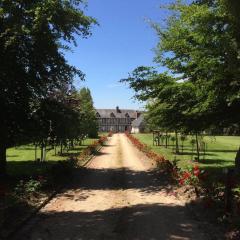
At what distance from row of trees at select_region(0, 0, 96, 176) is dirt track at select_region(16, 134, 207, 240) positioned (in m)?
3.28

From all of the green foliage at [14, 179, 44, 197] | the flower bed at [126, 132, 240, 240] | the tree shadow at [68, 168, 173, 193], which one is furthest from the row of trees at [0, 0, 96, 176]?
the flower bed at [126, 132, 240, 240]

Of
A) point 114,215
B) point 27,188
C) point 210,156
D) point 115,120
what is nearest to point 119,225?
point 114,215

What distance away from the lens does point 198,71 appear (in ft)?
58.0

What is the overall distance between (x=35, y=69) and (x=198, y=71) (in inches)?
275

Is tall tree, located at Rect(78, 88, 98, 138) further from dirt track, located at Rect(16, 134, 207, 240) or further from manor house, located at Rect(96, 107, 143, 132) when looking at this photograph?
manor house, located at Rect(96, 107, 143, 132)

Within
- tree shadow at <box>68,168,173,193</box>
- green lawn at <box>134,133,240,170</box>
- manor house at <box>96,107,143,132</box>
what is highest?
manor house at <box>96,107,143,132</box>

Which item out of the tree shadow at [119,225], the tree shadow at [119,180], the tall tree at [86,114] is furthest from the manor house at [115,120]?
the tree shadow at [119,225]

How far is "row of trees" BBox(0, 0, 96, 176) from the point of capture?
1836cm

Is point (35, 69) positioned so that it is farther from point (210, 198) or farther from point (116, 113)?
point (116, 113)

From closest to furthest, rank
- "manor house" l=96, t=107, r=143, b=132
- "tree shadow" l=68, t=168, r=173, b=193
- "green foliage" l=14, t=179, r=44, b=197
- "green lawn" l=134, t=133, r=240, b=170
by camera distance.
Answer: "green foliage" l=14, t=179, r=44, b=197 → "tree shadow" l=68, t=168, r=173, b=193 → "green lawn" l=134, t=133, r=240, b=170 → "manor house" l=96, t=107, r=143, b=132

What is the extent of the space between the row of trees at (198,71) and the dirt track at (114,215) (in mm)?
3407

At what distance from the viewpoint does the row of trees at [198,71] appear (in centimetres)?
1565

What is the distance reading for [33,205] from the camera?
43.9 ft

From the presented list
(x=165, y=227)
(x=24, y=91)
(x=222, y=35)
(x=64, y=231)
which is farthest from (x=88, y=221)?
(x=24, y=91)
